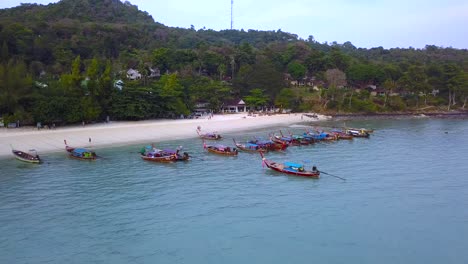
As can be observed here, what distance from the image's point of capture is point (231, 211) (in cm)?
2431

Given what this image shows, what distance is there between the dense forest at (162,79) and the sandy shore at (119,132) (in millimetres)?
2146

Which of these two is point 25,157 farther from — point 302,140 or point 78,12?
point 78,12

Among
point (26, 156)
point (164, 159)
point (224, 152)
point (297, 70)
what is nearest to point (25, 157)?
point (26, 156)

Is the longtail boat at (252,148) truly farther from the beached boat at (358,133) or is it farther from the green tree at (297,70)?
the green tree at (297,70)

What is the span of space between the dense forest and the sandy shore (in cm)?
215

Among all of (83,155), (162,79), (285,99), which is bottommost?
(83,155)

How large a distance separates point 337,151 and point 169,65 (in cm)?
5075

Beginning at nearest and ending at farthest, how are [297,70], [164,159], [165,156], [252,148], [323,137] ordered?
[164,159]
[165,156]
[252,148]
[323,137]
[297,70]

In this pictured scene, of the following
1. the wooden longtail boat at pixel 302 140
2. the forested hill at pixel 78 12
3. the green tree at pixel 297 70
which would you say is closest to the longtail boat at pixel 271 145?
the wooden longtail boat at pixel 302 140

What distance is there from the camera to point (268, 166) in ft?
112

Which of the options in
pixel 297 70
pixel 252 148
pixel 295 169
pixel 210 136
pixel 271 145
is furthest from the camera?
pixel 297 70

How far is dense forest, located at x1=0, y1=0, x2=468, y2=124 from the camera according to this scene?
49.4 metres

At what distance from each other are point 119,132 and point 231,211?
92.0 ft

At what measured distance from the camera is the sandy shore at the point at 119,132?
4128 cm
